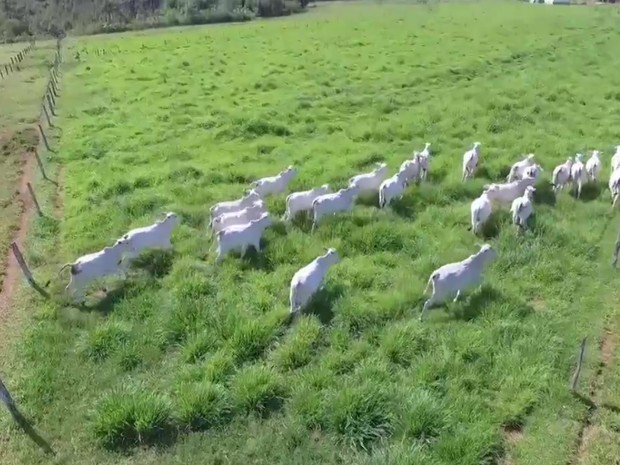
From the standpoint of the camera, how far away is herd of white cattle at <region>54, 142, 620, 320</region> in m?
9.80

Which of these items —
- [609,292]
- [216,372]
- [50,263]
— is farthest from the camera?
[50,263]

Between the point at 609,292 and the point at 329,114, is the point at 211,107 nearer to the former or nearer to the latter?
the point at 329,114

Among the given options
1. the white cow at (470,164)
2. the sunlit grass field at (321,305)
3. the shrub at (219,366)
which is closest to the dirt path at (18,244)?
the sunlit grass field at (321,305)

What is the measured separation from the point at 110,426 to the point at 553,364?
5969 millimetres

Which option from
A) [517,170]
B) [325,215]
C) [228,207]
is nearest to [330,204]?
[325,215]

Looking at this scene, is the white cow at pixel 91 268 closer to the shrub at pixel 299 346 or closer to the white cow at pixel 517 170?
the shrub at pixel 299 346

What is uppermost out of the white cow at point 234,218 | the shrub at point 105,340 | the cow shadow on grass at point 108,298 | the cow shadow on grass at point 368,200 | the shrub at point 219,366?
the white cow at point 234,218

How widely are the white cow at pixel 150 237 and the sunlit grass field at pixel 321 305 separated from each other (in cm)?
30

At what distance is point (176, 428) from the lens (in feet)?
25.1

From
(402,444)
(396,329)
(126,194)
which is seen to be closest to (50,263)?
(126,194)

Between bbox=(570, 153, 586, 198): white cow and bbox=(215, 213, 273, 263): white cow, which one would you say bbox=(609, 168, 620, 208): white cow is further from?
bbox=(215, 213, 273, 263): white cow

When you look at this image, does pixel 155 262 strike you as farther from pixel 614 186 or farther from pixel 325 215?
pixel 614 186

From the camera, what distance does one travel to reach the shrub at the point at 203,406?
770cm

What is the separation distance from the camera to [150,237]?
11500 millimetres
